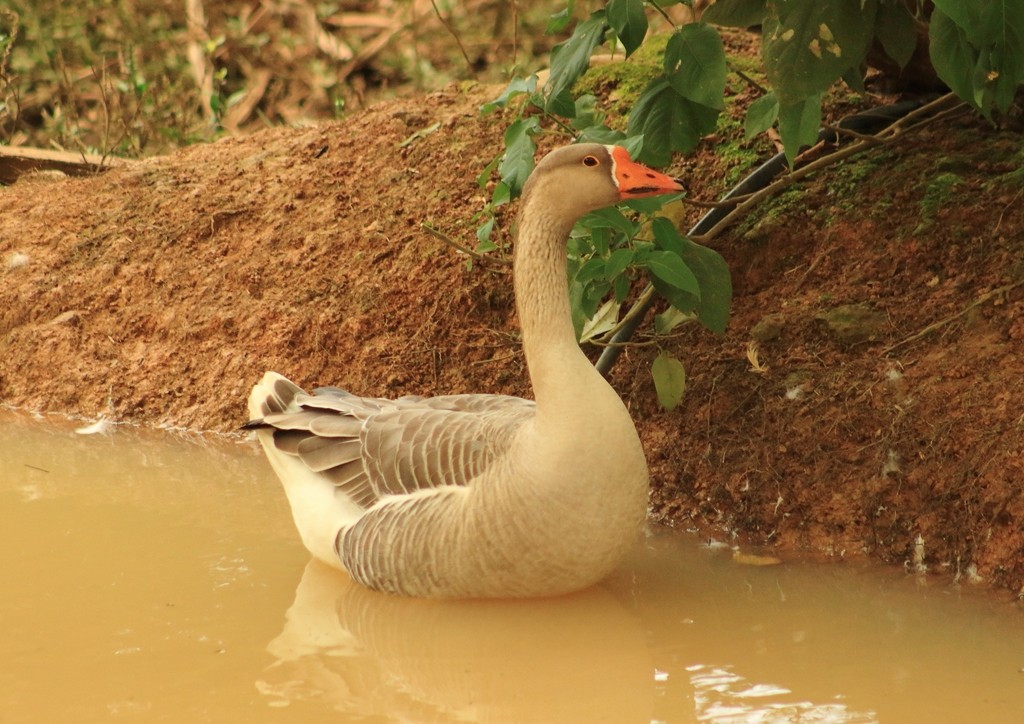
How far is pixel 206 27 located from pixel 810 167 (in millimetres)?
8099

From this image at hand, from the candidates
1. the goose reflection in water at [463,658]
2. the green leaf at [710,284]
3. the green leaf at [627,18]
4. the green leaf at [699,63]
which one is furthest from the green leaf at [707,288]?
the goose reflection in water at [463,658]

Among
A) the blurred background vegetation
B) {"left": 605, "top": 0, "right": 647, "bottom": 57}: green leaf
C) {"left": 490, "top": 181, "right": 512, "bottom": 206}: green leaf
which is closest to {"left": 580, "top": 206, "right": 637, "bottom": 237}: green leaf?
{"left": 490, "top": 181, "right": 512, "bottom": 206}: green leaf

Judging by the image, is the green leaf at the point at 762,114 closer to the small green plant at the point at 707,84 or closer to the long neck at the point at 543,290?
the small green plant at the point at 707,84

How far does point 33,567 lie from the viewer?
4.56 m

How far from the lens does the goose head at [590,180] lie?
13.2ft

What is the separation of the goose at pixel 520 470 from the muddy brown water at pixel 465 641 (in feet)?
0.60

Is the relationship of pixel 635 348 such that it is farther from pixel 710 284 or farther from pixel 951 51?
pixel 951 51

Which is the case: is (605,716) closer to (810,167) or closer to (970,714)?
(970,714)

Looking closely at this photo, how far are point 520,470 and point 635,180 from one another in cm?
102

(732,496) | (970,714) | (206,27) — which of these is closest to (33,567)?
(732,496)

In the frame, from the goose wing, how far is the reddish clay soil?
108 centimetres

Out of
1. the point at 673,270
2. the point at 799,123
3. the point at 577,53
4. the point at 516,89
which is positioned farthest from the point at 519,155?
the point at 799,123

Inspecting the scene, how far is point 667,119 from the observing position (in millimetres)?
4309

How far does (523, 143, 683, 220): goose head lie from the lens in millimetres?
4016
